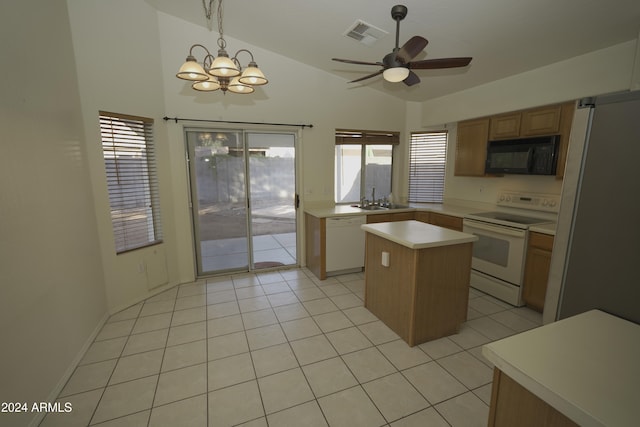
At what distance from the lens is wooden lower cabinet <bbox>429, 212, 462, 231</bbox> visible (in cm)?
369

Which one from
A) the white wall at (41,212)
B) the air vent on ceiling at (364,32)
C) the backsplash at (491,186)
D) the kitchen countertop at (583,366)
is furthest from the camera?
the backsplash at (491,186)

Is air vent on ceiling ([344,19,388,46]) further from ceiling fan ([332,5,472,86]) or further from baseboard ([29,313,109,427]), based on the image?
baseboard ([29,313,109,427])

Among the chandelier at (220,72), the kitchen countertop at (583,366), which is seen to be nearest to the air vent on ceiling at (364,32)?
the chandelier at (220,72)

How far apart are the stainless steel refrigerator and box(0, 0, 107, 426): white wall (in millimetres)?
2917

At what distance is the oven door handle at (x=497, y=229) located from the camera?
2929mm

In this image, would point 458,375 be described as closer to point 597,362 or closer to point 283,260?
point 597,362

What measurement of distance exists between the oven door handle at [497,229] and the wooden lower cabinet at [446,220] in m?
0.15

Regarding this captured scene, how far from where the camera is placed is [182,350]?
7.80ft

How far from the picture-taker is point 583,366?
0.88 m

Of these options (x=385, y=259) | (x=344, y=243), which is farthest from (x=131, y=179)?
(x=385, y=259)

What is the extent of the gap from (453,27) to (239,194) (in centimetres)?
311

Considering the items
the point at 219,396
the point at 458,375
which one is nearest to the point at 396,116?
the point at 458,375

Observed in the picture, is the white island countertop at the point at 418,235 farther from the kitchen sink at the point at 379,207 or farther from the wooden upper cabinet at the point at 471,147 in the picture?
the wooden upper cabinet at the point at 471,147

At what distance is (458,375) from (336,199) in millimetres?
3084
